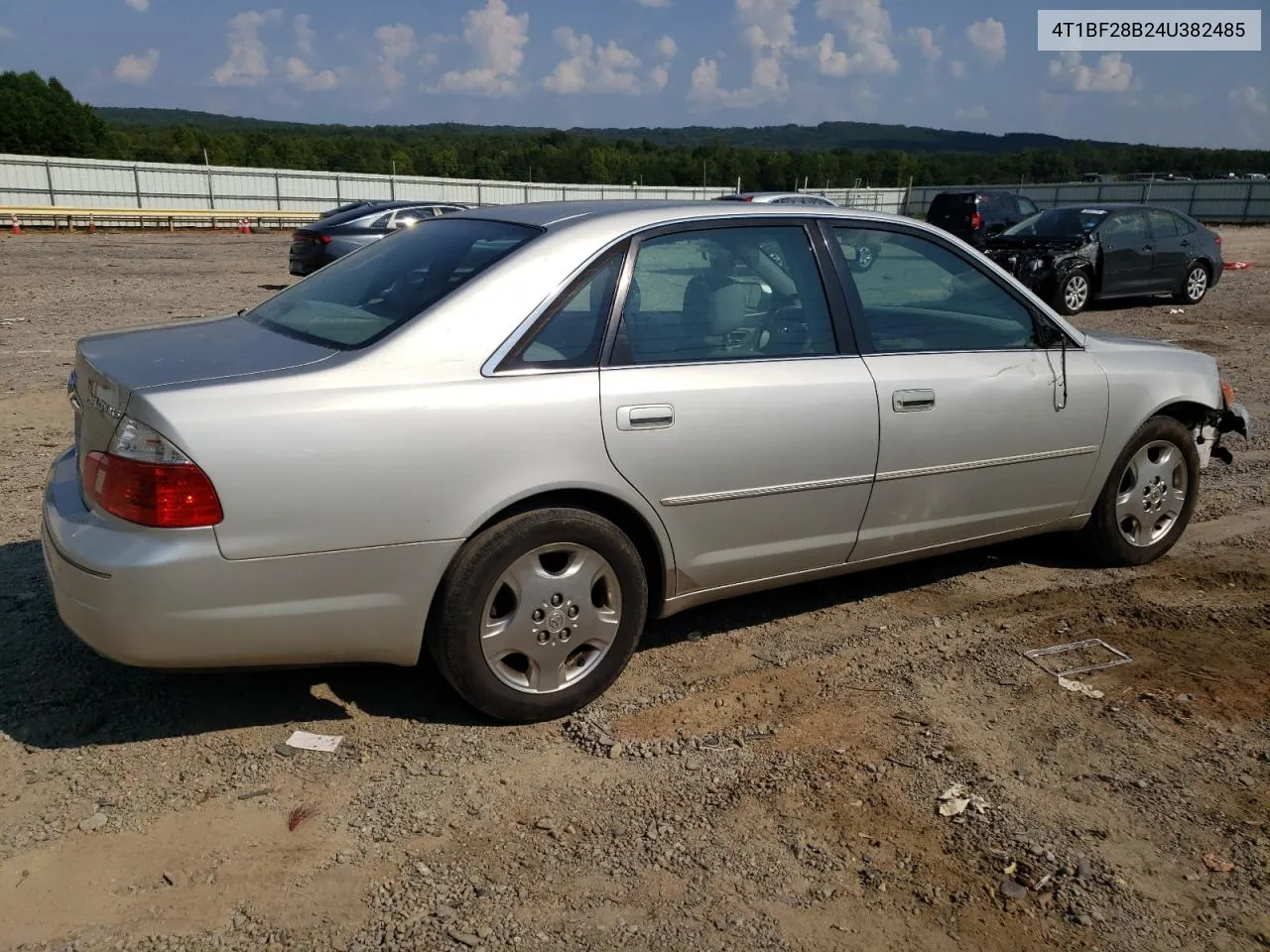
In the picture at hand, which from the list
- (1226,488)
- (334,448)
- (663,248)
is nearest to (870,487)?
(663,248)

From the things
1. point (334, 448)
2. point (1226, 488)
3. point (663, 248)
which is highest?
point (663, 248)

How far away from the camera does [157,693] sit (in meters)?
3.74

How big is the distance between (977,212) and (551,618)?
829 inches

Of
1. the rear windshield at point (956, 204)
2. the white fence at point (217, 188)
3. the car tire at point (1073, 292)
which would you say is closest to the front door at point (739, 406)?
the car tire at point (1073, 292)

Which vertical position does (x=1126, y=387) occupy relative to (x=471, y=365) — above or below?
below

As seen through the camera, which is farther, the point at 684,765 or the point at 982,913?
the point at 684,765

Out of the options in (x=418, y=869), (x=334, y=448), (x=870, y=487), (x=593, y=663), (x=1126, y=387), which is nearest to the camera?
(x=418, y=869)

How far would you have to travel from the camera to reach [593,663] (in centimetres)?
364

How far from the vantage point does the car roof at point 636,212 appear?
12.4ft

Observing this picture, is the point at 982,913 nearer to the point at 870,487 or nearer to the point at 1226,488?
the point at 870,487

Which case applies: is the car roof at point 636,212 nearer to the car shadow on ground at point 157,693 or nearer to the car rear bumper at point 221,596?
the car rear bumper at point 221,596

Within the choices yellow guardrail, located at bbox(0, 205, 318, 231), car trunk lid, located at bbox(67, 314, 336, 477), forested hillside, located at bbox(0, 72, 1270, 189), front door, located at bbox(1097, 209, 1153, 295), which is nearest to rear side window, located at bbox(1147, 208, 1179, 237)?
front door, located at bbox(1097, 209, 1153, 295)

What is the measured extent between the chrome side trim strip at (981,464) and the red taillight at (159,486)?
2.39 m

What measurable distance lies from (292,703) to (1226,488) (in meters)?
5.60
